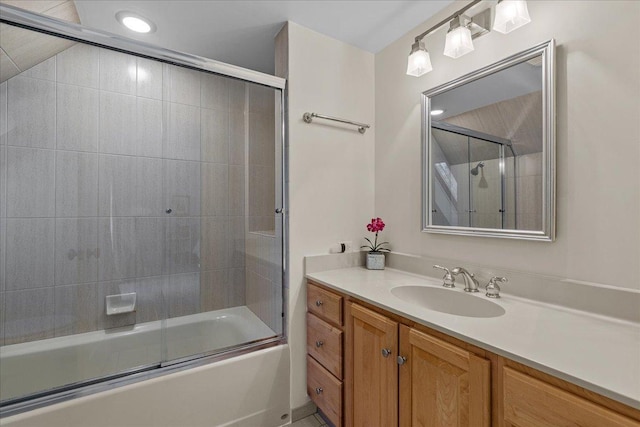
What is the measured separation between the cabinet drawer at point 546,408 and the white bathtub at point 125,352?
4.15 ft

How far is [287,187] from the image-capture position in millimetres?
1810

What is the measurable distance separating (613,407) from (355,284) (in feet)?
3.36

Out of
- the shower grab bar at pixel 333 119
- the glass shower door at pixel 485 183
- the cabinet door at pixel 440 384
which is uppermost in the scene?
the shower grab bar at pixel 333 119

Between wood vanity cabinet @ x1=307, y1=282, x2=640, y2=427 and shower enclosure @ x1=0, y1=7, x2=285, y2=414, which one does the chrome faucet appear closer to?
wood vanity cabinet @ x1=307, y1=282, x2=640, y2=427

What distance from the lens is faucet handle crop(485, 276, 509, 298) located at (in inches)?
52.3

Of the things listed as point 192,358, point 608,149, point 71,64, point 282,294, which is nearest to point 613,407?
point 608,149

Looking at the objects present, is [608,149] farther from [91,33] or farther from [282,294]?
[91,33]

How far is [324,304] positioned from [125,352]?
1.12 meters

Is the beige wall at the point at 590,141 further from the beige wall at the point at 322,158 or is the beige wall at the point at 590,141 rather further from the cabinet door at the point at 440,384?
the beige wall at the point at 322,158

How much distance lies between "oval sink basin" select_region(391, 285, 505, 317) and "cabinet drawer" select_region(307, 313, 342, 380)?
0.40 meters

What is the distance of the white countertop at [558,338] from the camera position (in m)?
0.69

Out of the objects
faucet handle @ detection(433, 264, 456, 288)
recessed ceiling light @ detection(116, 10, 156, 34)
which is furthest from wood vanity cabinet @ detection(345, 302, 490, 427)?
recessed ceiling light @ detection(116, 10, 156, 34)

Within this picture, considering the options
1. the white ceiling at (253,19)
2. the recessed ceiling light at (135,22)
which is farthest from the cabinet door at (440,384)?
the recessed ceiling light at (135,22)

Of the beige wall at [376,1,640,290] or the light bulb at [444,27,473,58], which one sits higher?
the light bulb at [444,27,473,58]
